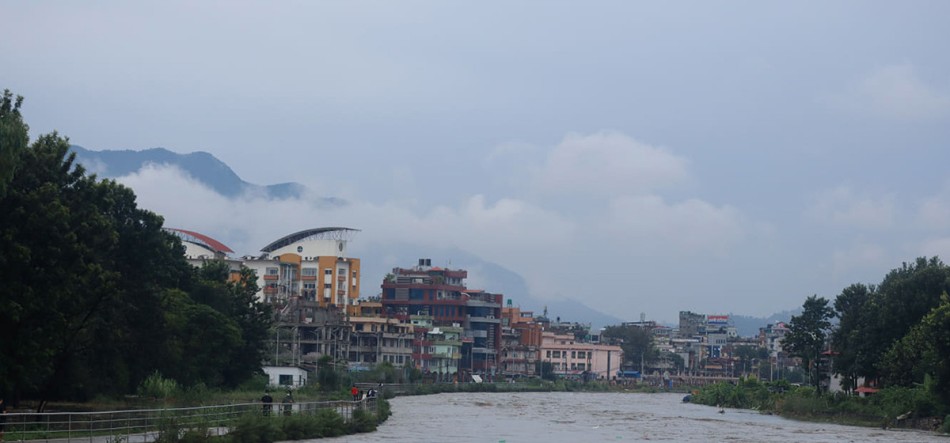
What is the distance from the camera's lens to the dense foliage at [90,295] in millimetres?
40500

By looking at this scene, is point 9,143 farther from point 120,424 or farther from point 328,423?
point 328,423

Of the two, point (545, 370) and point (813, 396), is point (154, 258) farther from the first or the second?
point (545, 370)

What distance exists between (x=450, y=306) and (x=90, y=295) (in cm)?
12172

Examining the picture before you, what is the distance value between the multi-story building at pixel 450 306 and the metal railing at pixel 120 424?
4686 inches

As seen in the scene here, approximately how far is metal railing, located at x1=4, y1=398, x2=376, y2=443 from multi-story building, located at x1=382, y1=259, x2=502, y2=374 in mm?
119013

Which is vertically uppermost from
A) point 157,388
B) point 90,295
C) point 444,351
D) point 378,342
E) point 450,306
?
point 450,306

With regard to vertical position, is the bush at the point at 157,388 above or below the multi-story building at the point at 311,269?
below

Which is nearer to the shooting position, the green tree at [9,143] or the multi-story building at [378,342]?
the green tree at [9,143]

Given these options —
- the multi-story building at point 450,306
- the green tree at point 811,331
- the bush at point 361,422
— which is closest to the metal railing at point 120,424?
the bush at point 361,422

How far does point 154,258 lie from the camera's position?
5966 centimetres

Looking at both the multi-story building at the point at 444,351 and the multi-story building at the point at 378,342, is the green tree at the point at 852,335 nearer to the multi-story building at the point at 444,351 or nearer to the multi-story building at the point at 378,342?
the multi-story building at the point at 378,342

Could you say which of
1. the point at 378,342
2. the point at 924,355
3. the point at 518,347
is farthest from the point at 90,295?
the point at 518,347

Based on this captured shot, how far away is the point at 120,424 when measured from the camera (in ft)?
124

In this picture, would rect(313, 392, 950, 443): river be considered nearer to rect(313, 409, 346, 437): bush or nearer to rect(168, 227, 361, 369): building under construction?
rect(313, 409, 346, 437): bush
